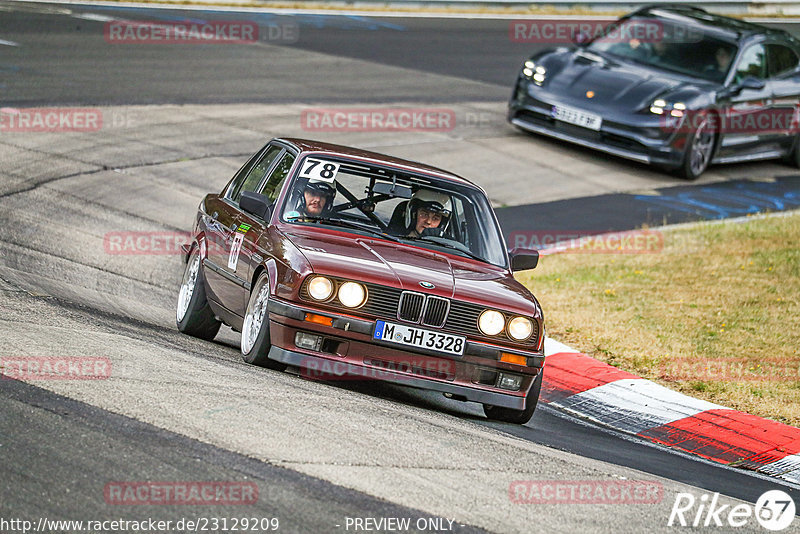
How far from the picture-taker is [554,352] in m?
9.54

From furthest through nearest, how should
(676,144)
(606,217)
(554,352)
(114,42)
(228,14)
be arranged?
(228,14), (114,42), (676,144), (606,217), (554,352)

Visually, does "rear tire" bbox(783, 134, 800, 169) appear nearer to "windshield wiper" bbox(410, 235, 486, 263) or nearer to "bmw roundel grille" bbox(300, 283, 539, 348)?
"windshield wiper" bbox(410, 235, 486, 263)

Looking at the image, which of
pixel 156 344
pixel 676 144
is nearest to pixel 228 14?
pixel 676 144

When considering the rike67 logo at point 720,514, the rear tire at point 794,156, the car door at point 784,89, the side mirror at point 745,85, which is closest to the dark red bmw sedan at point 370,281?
the rike67 logo at point 720,514

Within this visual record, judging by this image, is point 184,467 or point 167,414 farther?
point 167,414

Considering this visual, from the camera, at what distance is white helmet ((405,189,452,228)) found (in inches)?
322

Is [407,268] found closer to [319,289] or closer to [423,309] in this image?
[423,309]

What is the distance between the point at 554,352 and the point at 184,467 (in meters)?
4.94

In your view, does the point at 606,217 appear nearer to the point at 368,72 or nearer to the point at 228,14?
the point at 368,72

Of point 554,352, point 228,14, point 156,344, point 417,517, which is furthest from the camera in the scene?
point 228,14

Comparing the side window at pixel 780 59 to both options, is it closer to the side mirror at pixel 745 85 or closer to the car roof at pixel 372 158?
the side mirror at pixel 745 85

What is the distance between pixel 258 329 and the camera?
7.39m

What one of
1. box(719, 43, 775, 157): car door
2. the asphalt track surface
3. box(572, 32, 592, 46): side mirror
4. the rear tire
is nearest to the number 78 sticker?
the asphalt track surface

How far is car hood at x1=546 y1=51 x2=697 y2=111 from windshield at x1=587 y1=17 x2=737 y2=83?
415mm
